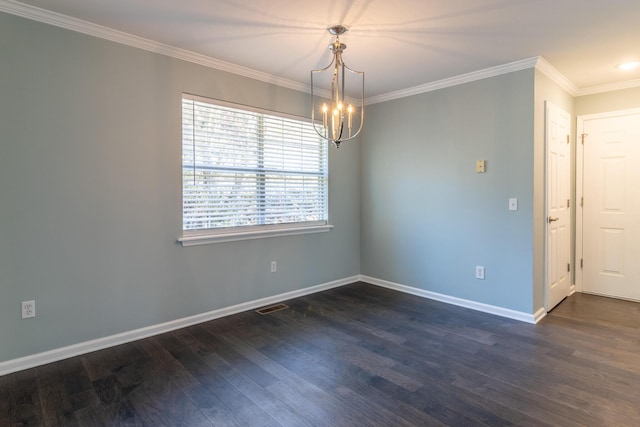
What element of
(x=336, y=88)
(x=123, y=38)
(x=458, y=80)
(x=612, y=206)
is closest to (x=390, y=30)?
(x=336, y=88)

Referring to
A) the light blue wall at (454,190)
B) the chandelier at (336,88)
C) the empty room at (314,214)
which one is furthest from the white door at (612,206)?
the chandelier at (336,88)

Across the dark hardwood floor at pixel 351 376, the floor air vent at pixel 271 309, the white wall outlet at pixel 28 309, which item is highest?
the white wall outlet at pixel 28 309

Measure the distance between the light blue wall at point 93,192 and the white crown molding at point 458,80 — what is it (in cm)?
181

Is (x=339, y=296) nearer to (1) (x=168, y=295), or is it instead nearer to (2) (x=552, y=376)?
(1) (x=168, y=295)

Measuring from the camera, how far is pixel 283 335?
3039mm

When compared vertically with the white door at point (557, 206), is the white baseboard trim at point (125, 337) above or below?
below

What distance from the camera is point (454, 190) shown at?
3.84m

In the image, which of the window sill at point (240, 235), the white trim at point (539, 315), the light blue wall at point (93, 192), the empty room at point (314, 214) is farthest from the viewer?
the white trim at point (539, 315)

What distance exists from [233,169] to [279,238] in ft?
3.06

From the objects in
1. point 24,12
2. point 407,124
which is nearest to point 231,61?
point 24,12

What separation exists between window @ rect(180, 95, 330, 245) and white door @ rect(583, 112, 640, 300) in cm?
321

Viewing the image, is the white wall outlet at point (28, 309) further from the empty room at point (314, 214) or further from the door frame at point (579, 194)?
the door frame at point (579, 194)

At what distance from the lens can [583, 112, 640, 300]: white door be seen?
390 centimetres

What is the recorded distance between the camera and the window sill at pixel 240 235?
318 cm
